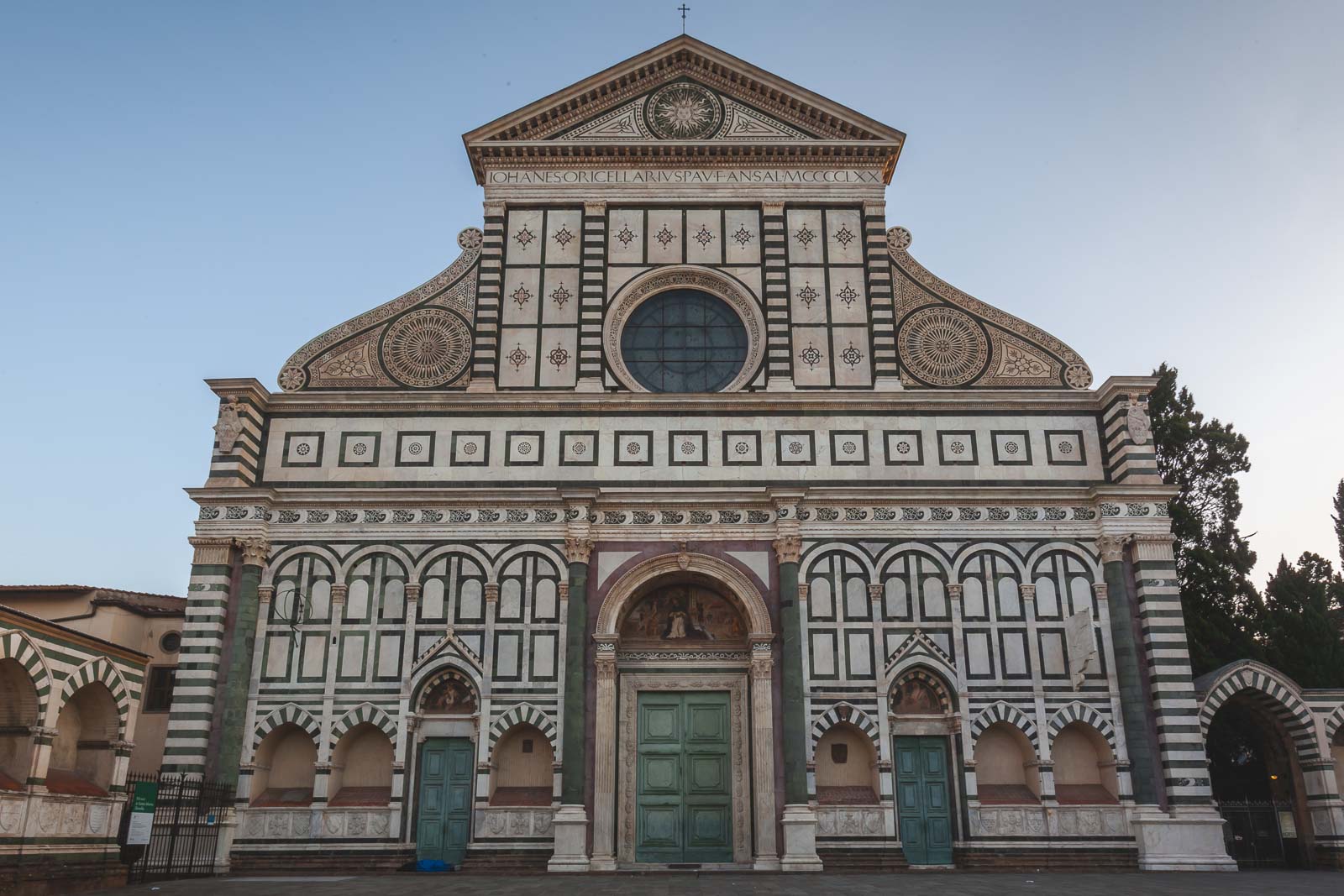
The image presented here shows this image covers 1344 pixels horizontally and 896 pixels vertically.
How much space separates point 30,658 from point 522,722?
8343mm

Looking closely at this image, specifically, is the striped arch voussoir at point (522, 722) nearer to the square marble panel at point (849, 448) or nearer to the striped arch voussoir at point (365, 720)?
the striped arch voussoir at point (365, 720)

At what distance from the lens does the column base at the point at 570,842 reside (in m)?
18.9

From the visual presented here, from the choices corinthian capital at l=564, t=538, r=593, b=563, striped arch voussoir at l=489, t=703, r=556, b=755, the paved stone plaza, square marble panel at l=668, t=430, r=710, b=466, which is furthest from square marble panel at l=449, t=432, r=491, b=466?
the paved stone plaza

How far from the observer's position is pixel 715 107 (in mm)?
24969

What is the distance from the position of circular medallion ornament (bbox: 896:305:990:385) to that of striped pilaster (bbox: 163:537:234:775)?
1424 cm

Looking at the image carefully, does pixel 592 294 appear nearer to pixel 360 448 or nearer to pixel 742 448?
pixel 742 448

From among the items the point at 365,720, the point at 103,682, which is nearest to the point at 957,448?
the point at 365,720

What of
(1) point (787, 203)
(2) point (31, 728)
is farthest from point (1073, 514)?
(2) point (31, 728)

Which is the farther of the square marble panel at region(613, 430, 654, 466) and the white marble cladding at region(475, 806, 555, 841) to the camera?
the square marble panel at region(613, 430, 654, 466)

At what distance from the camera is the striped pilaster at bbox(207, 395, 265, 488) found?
21.2 meters

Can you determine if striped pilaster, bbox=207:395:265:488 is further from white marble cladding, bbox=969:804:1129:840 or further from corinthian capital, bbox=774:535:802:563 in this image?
white marble cladding, bbox=969:804:1129:840

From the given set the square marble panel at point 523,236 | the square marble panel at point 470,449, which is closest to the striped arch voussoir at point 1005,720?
the square marble panel at point 470,449

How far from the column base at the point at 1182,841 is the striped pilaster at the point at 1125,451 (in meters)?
6.17

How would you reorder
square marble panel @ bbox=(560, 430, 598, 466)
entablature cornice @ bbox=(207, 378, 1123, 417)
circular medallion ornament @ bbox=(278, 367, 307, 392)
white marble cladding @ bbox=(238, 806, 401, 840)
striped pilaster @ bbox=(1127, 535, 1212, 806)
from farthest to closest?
circular medallion ornament @ bbox=(278, 367, 307, 392) < entablature cornice @ bbox=(207, 378, 1123, 417) < square marble panel @ bbox=(560, 430, 598, 466) < striped pilaster @ bbox=(1127, 535, 1212, 806) < white marble cladding @ bbox=(238, 806, 401, 840)
